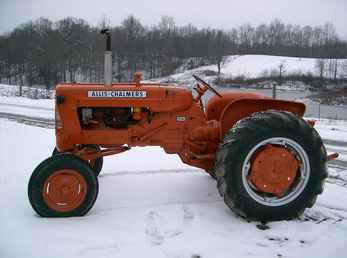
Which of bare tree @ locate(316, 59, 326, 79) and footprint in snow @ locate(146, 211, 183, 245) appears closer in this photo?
footprint in snow @ locate(146, 211, 183, 245)

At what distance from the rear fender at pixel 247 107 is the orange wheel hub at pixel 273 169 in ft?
2.13

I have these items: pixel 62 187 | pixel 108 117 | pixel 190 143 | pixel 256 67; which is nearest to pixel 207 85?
pixel 190 143

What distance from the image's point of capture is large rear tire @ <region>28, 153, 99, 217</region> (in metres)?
3.96

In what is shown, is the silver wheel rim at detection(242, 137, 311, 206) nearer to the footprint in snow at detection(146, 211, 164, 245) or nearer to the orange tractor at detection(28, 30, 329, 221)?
the orange tractor at detection(28, 30, 329, 221)

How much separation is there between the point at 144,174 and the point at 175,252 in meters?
2.56

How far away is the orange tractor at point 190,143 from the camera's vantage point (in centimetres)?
388

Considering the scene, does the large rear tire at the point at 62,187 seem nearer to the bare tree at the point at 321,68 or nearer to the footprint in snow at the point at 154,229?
the footprint in snow at the point at 154,229

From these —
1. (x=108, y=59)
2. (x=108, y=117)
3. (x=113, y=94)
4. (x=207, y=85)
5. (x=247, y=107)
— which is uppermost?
(x=108, y=59)

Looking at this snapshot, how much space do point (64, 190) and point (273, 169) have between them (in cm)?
222

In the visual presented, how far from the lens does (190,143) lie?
14.9 ft

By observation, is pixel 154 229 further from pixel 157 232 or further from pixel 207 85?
pixel 207 85

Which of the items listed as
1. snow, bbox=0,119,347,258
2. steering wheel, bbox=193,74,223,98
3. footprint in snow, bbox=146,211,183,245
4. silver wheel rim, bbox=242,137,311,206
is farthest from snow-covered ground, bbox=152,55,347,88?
footprint in snow, bbox=146,211,183,245

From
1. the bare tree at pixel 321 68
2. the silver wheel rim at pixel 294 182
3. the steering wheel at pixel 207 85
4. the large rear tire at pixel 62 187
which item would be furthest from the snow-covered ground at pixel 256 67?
the large rear tire at pixel 62 187

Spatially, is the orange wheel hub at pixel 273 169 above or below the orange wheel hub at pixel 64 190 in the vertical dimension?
above
